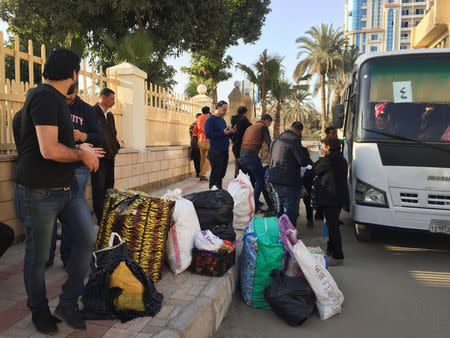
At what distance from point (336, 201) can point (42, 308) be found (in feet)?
11.2

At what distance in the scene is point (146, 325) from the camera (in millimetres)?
2709

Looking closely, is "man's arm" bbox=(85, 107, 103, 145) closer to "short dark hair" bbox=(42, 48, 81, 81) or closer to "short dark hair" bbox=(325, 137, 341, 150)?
"short dark hair" bbox=(42, 48, 81, 81)

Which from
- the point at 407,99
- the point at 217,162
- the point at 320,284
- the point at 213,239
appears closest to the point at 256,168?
the point at 217,162

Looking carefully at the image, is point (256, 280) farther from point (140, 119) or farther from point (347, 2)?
point (347, 2)

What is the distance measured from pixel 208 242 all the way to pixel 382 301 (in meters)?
1.79

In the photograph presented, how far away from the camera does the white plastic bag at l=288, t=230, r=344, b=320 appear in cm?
339

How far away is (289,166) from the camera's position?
5.25 meters

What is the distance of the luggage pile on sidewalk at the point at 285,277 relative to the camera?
3.32 metres

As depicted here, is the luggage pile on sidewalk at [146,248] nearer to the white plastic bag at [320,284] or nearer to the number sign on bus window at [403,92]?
the white plastic bag at [320,284]

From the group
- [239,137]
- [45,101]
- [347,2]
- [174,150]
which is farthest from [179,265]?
[347,2]

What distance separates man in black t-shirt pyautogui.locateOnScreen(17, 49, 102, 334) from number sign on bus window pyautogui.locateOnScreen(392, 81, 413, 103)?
460 centimetres

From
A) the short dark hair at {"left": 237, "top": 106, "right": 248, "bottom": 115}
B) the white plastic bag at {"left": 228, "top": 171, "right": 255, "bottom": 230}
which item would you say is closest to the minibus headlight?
the white plastic bag at {"left": 228, "top": 171, "right": 255, "bottom": 230}

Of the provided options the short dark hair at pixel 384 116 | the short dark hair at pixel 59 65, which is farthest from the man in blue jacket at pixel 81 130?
the short dark hair at pixel 384 116

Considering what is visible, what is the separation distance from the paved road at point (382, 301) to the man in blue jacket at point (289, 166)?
80 centimetres
